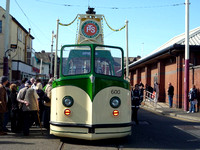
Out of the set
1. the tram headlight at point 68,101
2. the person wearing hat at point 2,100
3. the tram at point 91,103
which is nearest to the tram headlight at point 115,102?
the tram at point 91,103

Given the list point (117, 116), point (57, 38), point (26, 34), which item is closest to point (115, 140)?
point (117, 116)

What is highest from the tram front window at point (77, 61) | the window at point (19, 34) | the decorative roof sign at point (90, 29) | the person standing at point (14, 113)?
the window at point (19, 34)

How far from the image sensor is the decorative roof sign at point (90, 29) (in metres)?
13.1

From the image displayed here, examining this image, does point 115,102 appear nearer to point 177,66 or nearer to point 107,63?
point 107,63

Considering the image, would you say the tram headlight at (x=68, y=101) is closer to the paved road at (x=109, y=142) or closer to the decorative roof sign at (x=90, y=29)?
the paved road at (x=109, y=142)

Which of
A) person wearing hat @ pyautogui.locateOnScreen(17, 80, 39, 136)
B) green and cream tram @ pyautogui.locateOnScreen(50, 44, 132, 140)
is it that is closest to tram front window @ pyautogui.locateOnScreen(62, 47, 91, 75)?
green and cream tram @ pyautogui.locateOnScreen(50, 44, 132, 140)

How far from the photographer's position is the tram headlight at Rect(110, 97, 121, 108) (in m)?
7.58

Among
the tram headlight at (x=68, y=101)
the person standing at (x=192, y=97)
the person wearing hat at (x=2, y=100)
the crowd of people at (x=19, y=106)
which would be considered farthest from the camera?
the person standing at (x=192, y=97)

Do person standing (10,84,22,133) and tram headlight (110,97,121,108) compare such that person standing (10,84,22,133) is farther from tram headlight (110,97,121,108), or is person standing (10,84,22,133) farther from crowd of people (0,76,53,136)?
tram headlight (110,97,121,108)

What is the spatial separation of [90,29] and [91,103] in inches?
259

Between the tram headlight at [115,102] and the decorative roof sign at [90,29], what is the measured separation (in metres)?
5.92

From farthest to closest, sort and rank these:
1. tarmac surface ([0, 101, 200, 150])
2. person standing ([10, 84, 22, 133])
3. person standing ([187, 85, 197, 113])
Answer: person standing ([187, 85, 197, 113]) < person standing ([10, 84, 22, 133]) < tarmac surface ([0, 101, 200, 150])

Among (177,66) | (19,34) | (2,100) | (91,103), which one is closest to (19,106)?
(2,100)

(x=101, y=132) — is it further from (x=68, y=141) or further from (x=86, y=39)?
(x=86, y=39)
